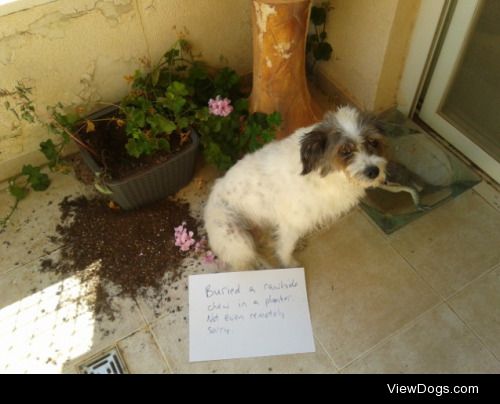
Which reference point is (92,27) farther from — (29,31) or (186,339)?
(186,339)

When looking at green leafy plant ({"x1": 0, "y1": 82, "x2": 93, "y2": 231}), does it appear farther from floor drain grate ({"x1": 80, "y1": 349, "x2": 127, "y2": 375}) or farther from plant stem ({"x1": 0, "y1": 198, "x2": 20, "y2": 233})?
floor drain grate ({"x1": 80, "y1": 349, "x2": 127, "y2": 375})

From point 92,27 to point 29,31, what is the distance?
0.27 m

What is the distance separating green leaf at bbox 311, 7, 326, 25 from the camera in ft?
7.59

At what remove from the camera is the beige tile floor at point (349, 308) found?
5.86ft

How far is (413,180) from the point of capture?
85.3 inches

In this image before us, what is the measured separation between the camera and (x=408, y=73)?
2295 millimetres

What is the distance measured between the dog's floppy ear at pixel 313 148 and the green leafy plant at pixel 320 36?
109cm

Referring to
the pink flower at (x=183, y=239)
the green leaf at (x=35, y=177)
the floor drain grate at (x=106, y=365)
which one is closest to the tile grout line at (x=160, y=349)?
the floor drain grate at (x=106, y=365)

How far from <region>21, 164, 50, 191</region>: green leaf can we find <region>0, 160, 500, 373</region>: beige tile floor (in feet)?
0.73

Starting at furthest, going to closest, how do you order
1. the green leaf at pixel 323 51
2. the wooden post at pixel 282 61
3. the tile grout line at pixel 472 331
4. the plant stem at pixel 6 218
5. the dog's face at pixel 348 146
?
the green leaf at pixel 323 51, the plant stem at pixel 6 218, the wooden post at pixel 282 61, the tile grout line at pixel 472 331, the dog's face at pixel 348 146

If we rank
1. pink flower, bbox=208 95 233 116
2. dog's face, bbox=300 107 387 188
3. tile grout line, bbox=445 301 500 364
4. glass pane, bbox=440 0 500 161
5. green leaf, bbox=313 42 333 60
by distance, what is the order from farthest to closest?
green leaf, bbox=313 42 333 60 < pink flower, bbox=208 95 233 116 < glass pane, bbox=440 0 500 161 < tile grout line, bbox=445 301 500 364 < dog's face, bbox=300 107 387 188

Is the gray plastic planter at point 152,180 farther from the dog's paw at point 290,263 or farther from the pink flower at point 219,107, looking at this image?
the dog's paw at point 290,263

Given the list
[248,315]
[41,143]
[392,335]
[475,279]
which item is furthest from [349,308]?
[41,143]

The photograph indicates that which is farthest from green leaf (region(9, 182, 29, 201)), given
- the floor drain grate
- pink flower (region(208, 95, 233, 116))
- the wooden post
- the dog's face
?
the dog's face
